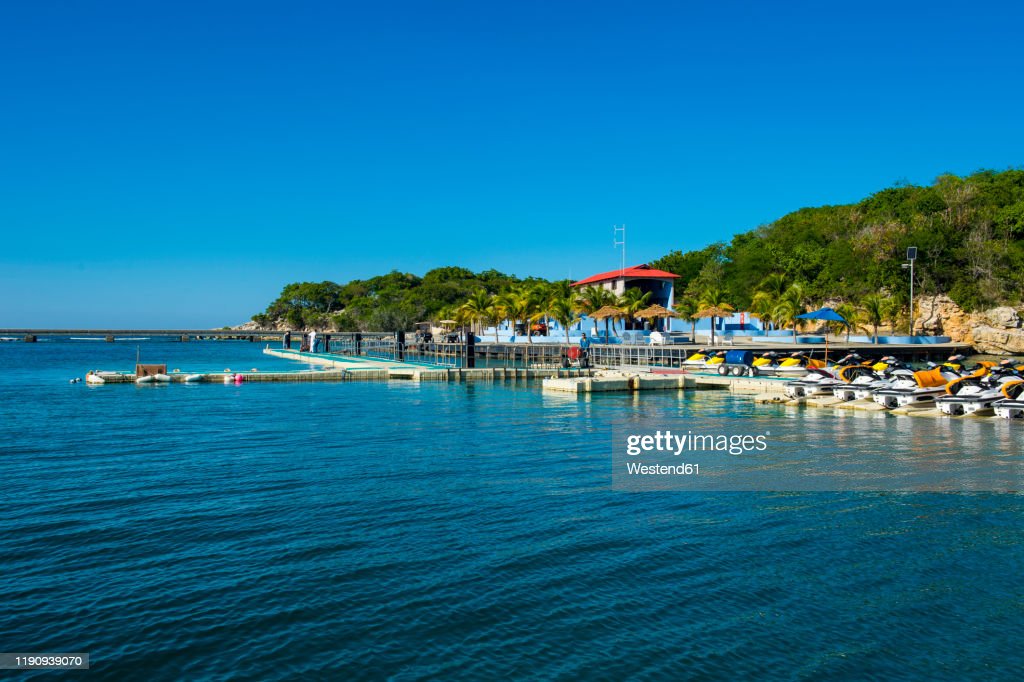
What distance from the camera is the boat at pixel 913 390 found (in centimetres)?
3219

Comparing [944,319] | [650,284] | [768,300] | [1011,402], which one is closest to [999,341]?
[944,319]

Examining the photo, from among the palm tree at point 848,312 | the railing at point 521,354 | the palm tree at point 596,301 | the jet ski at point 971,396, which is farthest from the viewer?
the palm tree at point 848,312

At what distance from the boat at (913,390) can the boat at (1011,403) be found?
255 cm

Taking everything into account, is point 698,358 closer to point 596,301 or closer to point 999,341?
point 596,301

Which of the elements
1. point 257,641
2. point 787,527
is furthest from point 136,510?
point 787,527

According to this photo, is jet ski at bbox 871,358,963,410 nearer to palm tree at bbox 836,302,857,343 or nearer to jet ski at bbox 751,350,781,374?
jet ski at bbox 751,350,781,374

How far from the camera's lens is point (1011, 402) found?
29000 mm

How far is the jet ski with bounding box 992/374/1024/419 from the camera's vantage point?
94.2ft

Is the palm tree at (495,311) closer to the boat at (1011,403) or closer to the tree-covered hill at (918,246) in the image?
the tree-covered hill at (918,246)

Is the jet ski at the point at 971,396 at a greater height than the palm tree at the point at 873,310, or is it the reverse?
the palm tree at the point at 873,310

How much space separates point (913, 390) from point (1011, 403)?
3956 mm

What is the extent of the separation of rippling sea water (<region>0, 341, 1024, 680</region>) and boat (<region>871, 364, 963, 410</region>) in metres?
10.1

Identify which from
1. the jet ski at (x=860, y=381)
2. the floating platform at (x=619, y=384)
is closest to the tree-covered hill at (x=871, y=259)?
the floating platform at (x=619, y=384)

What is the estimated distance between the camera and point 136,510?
50.9 ft
